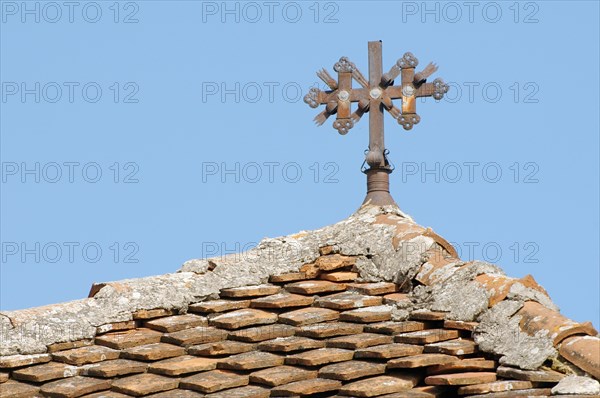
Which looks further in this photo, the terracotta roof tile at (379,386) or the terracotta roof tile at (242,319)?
the terracotta roof tile at (242,319)

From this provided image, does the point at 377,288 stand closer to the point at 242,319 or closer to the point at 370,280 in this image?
the point at 370,280

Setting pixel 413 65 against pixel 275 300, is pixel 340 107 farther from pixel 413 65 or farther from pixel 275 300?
pixel 275 300

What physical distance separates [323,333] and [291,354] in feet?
0.93

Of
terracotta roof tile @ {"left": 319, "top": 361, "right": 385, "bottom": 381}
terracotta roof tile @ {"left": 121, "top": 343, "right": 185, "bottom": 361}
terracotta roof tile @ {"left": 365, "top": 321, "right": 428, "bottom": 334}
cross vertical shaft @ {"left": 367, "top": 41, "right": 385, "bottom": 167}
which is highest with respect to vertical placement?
cross vertical shaft @ {"left": 367, "top": 41, "right": 385, "bottom": 167}

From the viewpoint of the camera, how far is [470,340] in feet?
21.7

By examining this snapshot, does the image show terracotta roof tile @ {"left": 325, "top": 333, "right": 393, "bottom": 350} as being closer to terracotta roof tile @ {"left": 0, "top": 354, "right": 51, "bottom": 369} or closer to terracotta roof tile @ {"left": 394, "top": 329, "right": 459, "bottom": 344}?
terracotta roof tile @ {"left": 394, "top": 329, "right": 459, "bottom": 344}

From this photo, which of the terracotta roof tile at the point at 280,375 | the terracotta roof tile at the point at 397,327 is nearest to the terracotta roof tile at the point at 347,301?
the terracotta roof tile at the point at 397,327

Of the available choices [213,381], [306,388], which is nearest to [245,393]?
[213,381]

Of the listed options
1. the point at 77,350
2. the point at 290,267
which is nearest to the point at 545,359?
the point at 290,267

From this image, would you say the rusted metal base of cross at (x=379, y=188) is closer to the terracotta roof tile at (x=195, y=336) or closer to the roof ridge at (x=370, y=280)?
the roof ridge at (x=370, y=280)

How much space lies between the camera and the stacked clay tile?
20.1 ft

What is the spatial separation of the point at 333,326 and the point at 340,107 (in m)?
2.08

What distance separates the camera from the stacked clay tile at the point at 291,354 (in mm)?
6137

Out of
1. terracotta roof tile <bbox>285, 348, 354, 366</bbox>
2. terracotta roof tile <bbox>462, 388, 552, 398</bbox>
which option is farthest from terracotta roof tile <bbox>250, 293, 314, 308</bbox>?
terracotta roof tile <bbox>462, 388, 552, 398</bbox>
